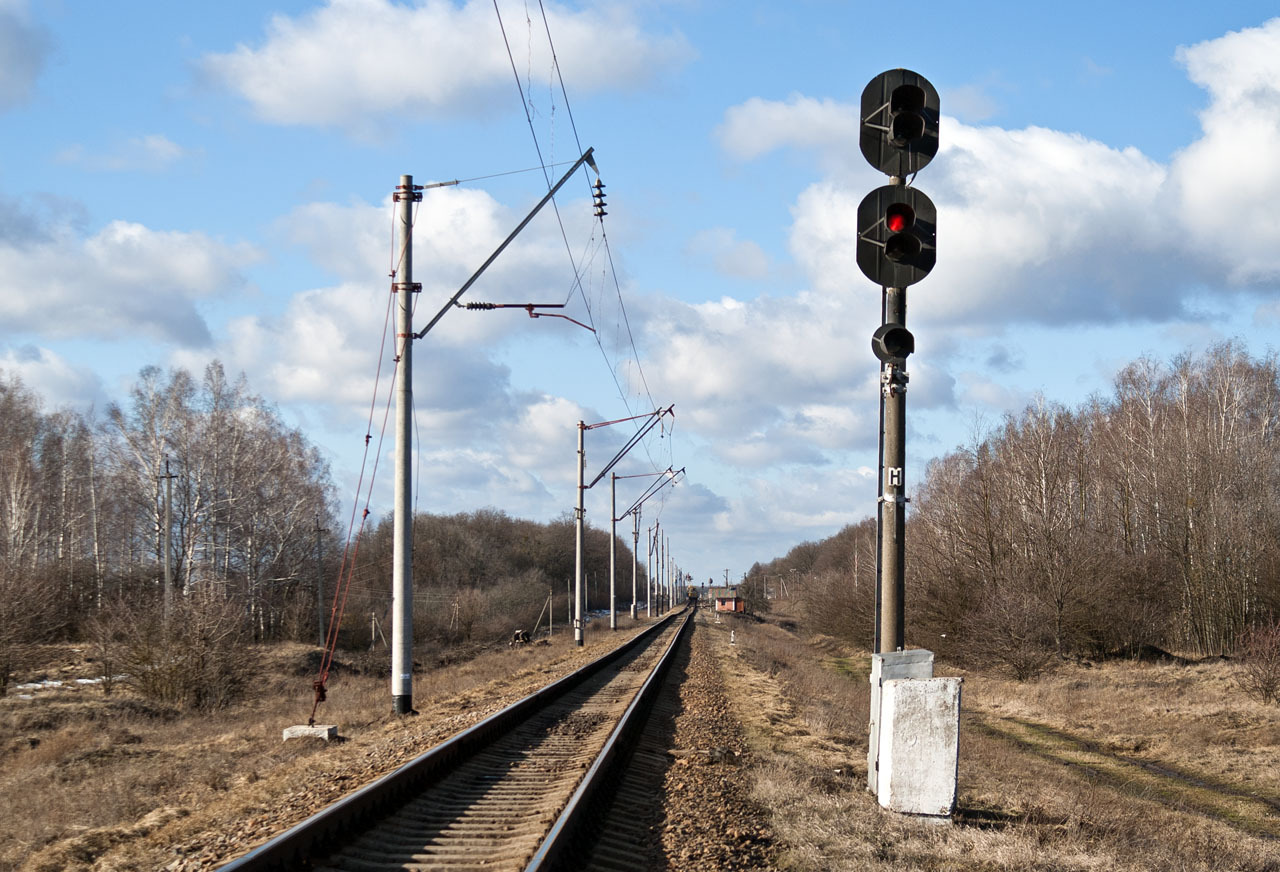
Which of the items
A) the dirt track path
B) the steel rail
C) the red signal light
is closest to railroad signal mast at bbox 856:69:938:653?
the red signal light

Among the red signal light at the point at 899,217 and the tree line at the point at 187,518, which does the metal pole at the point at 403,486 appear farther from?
the tree line at the point at 187,518

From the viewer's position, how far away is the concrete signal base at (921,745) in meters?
8.66

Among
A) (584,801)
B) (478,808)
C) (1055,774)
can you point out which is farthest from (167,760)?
(1055,774)

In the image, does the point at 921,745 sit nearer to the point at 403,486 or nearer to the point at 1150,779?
the point at 403,486

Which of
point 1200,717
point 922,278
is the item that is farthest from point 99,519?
point 922,278

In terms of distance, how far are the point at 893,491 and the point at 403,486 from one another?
840 cm

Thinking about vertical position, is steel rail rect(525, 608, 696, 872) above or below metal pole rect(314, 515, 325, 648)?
above

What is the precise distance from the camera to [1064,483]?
4325 cm

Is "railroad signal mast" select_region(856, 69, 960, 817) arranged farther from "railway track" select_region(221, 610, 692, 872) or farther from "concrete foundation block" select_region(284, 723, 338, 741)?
"concrete foundation block" select_region(284, 723, 338, 741)

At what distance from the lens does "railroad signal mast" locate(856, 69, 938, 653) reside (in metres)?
8.56

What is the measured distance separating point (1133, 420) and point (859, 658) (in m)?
16.5

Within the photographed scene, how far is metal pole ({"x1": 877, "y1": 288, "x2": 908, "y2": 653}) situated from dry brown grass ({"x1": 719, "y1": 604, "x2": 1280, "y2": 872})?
5.33 feet

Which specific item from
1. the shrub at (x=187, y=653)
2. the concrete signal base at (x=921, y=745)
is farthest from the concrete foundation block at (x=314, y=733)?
the shrub at (x=187, y=653)

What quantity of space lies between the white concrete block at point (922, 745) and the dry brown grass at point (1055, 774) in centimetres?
27
